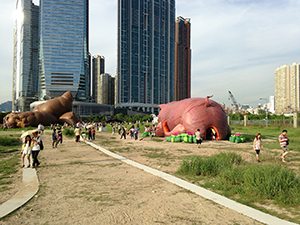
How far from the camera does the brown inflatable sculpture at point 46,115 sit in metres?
36.6

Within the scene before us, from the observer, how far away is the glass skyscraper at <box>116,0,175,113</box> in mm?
109125

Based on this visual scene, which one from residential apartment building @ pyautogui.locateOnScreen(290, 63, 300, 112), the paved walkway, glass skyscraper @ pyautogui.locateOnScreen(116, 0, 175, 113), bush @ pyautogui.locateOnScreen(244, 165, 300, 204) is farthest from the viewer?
glass skyscraper @ pyautogui.locateOnScreen(116, 0, 175, 113)

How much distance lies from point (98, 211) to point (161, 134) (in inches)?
771

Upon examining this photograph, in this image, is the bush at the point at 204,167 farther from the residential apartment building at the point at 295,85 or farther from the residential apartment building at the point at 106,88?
the residential apartment building at the point at 106,88

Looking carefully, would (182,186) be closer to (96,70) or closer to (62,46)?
(62,46)

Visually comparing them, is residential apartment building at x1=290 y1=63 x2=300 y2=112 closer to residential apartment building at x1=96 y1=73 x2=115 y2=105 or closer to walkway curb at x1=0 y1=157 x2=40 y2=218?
residential apartment building at x1=96 y1=73 x2=115 y2=105

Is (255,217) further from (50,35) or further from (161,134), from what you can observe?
(50,35)

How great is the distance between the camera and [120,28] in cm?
10819

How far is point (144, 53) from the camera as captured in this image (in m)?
114

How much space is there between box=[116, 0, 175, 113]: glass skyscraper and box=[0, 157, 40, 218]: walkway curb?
10227 centimetres

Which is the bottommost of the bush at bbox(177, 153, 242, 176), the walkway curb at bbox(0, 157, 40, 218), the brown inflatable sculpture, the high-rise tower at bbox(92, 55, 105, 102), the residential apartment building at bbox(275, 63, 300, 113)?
the walkway curb at bbox(0, 157, 40, 218)

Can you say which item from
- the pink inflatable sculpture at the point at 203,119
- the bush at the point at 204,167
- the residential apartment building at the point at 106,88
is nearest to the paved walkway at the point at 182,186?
the bush at the point at 204,167

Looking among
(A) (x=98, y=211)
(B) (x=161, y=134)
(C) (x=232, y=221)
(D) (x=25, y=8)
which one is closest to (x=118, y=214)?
(A) (x=98, y=211)

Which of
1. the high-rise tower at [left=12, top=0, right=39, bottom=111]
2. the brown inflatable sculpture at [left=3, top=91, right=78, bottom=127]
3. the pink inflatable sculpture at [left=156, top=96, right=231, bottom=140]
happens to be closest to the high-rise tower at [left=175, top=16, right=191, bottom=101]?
the high-rise tower at [left=12, top=0, right=39, bottom=111]
